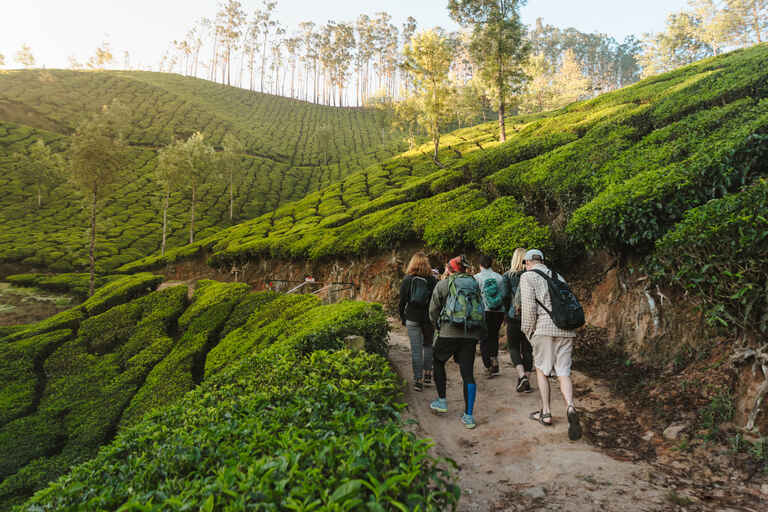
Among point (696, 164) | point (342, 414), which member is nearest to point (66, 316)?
point (342, 414)

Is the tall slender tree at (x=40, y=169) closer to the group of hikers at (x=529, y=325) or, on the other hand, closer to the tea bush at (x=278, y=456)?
the tea bush at (x=278, y=456)

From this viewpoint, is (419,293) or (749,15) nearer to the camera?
(419,293)

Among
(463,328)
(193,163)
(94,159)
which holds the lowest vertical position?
(463,328)

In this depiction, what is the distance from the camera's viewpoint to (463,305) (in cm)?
448

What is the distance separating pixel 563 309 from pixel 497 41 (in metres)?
26.4

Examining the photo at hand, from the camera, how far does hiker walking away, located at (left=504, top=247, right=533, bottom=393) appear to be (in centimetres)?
559

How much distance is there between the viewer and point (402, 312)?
5801 millimetres

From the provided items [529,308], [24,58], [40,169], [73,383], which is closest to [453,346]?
[529,308]

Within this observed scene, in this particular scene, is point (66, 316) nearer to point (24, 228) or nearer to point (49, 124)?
point (24, 228)

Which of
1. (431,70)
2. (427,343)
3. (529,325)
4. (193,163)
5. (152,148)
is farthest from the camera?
(152,148)

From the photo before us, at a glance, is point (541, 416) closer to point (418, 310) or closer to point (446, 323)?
point (446, 323)

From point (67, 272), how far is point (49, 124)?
36326 mm

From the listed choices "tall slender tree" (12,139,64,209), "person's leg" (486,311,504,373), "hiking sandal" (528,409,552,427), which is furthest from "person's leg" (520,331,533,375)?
"tall slender tree" (12,139,64,209)

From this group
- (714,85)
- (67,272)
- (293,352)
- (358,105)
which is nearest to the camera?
(293,352)
